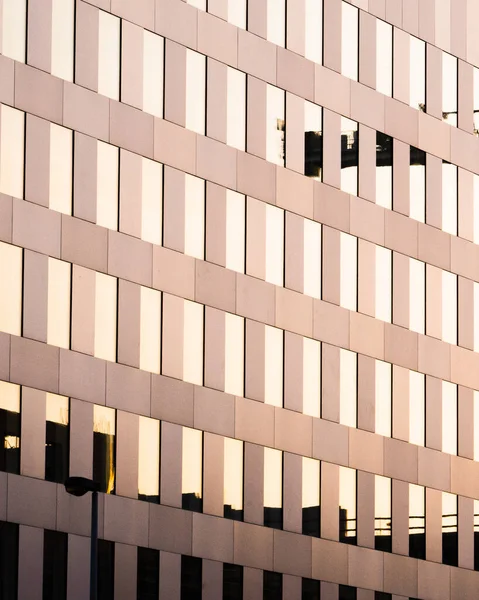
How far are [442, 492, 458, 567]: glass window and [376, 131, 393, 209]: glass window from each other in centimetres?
943

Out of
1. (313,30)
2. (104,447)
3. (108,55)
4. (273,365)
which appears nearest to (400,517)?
(273,365)

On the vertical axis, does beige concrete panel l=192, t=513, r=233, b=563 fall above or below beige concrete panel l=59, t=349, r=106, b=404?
below

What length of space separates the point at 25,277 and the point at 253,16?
11.6 m

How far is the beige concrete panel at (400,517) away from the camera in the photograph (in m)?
47.0

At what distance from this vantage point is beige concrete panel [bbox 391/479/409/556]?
4697 cm

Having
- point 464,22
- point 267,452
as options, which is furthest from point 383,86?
point 267,452

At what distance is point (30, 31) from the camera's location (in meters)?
38.7

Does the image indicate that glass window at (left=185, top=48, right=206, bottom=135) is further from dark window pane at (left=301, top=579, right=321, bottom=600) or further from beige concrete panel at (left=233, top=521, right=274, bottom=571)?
dark window pane at (left=301, top=579, right=321, bottom=600)

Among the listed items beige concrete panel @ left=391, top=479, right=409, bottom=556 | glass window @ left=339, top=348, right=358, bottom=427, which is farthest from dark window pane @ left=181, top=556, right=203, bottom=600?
beige concrete panel @ left=391, top=479, right=409, bottom=556

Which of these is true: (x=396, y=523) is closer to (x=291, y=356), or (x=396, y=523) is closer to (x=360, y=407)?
(x=360, y=407)

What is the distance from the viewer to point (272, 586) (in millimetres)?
43250

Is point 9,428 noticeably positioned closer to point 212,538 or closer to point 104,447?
point 104,447

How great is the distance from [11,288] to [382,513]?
15.0 meters

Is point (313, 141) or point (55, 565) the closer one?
point (55, 565)
